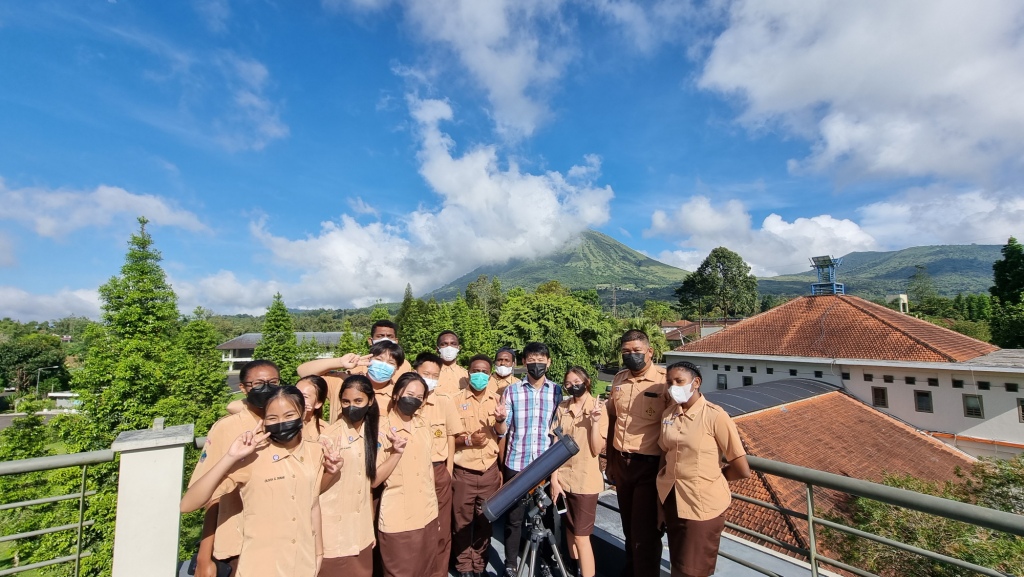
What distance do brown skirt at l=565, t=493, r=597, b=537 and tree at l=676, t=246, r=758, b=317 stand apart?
5695 centimetres

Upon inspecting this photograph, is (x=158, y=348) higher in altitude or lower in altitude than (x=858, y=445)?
higher

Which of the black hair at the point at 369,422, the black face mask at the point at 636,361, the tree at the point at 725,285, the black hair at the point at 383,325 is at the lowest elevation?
the black hair at the point at 369,422

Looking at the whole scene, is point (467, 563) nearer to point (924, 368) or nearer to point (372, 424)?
point (372, 424)

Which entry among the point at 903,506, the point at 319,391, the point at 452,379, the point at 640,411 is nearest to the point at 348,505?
the point at 319,391

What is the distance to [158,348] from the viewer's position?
57.6 ft

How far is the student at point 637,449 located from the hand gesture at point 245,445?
7.39ft

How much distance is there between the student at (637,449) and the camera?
3.02 meters

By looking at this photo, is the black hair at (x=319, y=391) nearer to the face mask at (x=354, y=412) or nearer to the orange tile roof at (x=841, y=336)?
the face mask at (x=354, y=412)

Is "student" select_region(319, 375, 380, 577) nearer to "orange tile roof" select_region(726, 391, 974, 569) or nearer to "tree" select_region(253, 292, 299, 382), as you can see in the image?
"orange tile roof" select_region(726, 391, 974, 569)

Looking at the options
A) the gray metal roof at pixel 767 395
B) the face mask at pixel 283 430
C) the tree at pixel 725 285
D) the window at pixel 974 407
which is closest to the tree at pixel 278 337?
the gray metal roof at pixel 767 395

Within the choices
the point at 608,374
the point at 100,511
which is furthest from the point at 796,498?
the point at 608,374

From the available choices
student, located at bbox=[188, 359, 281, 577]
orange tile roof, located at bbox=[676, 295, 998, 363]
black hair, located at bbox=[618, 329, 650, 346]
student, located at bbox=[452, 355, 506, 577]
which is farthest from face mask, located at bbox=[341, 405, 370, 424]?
orange tile roof, located at bbox=[676, 295, 998, 363]

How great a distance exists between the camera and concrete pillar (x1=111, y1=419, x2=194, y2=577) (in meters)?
2.50

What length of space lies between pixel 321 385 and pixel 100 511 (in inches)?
592
